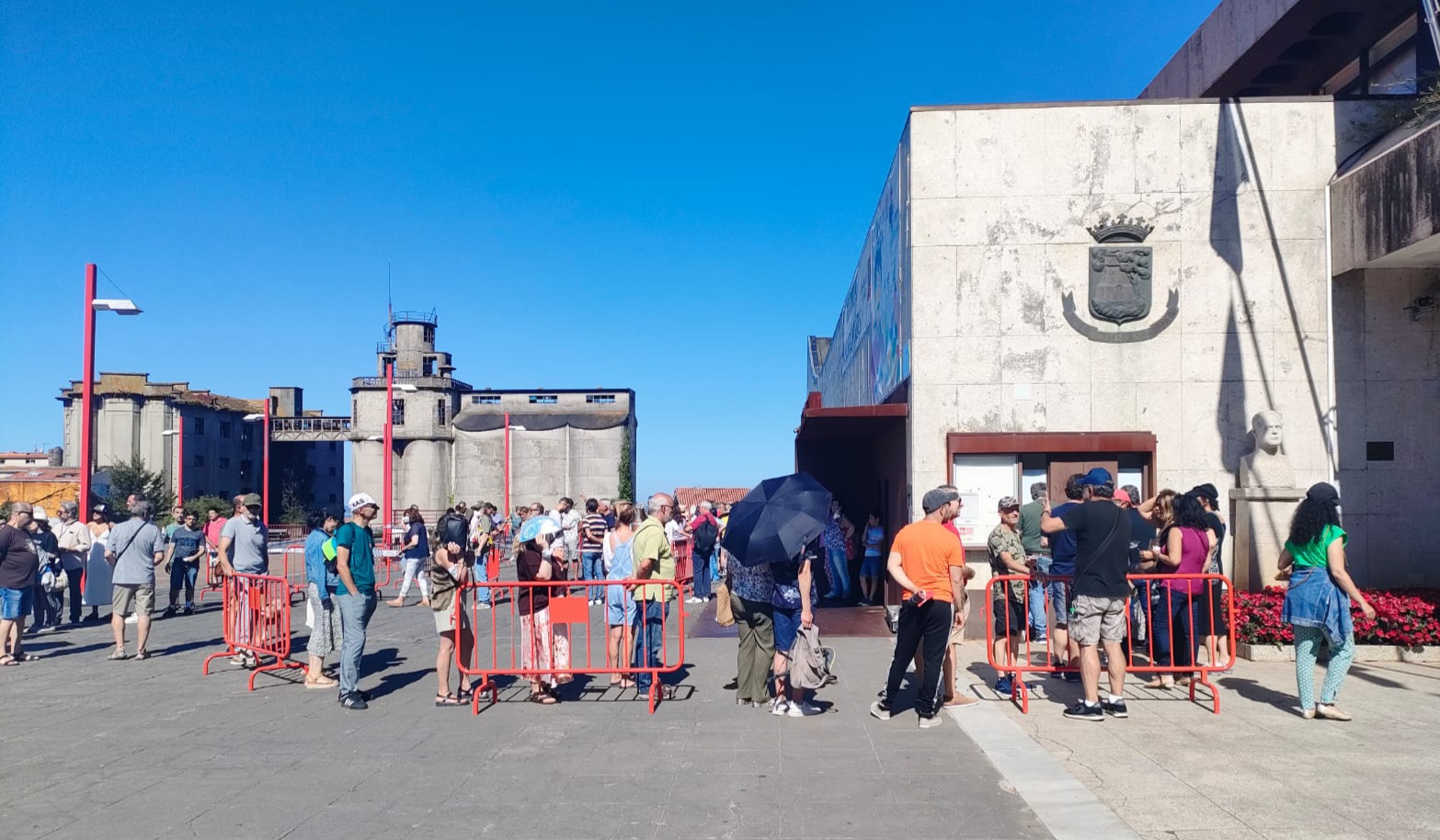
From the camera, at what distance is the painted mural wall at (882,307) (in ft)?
41.3

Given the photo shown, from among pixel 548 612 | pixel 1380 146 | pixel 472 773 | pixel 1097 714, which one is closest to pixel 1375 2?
pixel 1380 146

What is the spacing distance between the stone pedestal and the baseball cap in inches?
203

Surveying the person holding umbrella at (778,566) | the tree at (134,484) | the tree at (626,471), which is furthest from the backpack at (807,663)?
the tree at (626,471)

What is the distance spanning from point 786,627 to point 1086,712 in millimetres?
2433

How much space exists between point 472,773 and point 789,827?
228 cm

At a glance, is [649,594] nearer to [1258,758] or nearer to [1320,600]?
[1258,758]

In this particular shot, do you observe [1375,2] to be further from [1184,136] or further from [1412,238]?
[1412,238]

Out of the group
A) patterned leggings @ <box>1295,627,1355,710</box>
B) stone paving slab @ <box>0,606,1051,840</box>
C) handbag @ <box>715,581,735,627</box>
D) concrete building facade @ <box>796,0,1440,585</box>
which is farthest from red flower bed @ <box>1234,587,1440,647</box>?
handbag @ <box>715,581,735,627</box>

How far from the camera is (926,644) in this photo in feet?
24.4

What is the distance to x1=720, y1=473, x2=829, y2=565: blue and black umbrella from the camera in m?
7.67

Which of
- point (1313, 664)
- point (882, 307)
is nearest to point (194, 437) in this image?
point (882, 307)

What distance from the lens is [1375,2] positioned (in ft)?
46.3

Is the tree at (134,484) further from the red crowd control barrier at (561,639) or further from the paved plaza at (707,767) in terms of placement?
the red crowd control barrier at (561,639)

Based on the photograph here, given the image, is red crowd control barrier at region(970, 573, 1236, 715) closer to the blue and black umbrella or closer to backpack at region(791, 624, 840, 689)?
backpack at region(791, 624, 840, 689)
